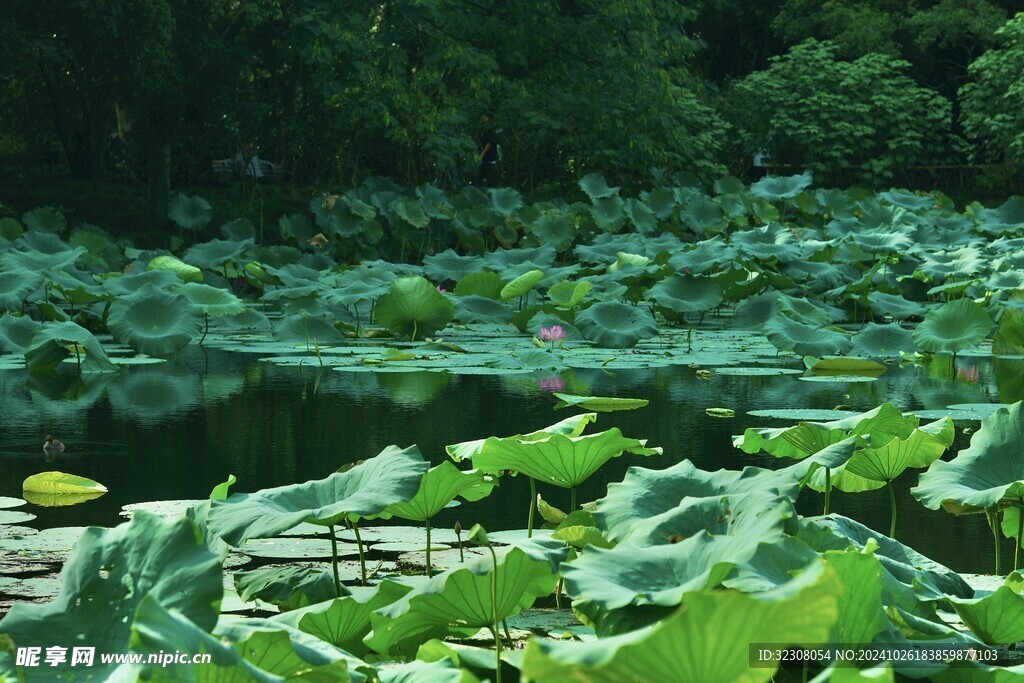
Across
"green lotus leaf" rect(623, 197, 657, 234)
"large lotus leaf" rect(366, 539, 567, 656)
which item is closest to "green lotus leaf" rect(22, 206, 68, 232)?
"green lotus leaf" rect(623, 197, 657, 234)

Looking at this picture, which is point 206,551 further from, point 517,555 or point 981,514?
point 981,514

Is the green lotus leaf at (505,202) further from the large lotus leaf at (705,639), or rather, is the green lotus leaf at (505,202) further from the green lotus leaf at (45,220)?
the large lotus leaf at (705,639)

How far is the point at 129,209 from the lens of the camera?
12711mm

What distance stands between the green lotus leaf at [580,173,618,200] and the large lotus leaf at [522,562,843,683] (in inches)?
435

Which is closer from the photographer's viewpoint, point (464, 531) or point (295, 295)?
point (464, 531)

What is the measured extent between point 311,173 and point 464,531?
1126 centimetres

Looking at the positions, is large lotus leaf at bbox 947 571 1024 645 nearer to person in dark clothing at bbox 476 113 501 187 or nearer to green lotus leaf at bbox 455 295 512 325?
green lotus leaf at bbox 455 295 512 325

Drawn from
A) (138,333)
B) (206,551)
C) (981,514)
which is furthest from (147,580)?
(138,333)

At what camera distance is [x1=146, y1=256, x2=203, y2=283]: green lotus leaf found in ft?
25.4

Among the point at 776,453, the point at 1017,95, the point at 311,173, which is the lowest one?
the point at 776,453

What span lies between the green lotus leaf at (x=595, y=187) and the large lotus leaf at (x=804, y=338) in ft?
18.9

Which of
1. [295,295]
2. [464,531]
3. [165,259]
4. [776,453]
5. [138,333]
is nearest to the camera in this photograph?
[776,453]

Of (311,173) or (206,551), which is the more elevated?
(311,173)

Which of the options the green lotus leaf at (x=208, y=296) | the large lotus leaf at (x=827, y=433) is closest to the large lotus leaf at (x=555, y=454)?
the large lotus leaf at (x=827, y=433)
